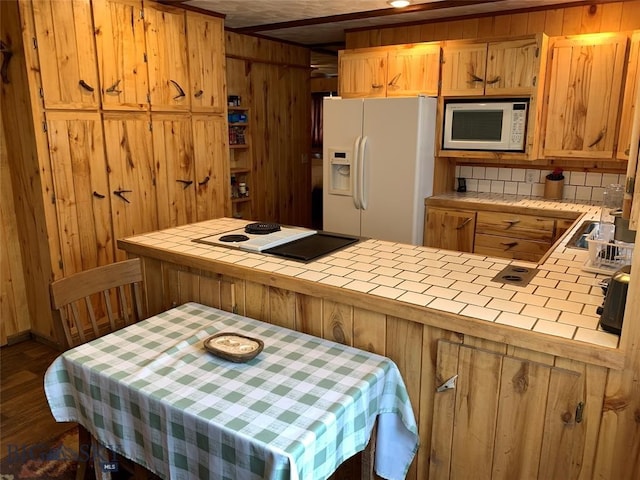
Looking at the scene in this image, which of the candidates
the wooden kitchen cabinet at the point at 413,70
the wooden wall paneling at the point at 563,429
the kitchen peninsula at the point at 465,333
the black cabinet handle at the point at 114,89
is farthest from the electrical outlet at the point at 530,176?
the black cabinet handle at the point at 114,89

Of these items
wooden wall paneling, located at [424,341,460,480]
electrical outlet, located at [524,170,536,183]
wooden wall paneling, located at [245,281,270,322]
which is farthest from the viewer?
electrical outlet, located at [524,170,536,183]

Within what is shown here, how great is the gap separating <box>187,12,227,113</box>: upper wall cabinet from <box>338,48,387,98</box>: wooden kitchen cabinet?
1053 millimetres

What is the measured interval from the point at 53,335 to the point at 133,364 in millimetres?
2150

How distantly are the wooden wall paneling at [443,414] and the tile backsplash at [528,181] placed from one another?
2883 mm

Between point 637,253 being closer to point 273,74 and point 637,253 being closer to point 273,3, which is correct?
point 273,3

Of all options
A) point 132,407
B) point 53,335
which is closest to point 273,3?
point 53,335

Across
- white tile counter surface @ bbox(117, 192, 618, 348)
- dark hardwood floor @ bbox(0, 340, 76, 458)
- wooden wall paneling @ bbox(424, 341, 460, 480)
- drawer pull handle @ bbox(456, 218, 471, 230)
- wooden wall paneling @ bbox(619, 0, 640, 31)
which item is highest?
wooden wall paneling @ bbox(619, 0, 640, 31)

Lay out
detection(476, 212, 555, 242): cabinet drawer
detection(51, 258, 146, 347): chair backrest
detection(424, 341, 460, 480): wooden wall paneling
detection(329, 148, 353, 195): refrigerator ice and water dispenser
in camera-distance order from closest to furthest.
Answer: detection(424, 341, 460, 480): wooden wall paneling < detection(51, 258, 146, 347): chair backrest < detection(476, 212, 555, 242): cabinet drawer < detection(329, 148, 353, 195): refrigerator ice and water dispenser

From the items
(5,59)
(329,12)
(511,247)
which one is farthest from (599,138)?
(5,59)

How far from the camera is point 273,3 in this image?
3779 millimetres

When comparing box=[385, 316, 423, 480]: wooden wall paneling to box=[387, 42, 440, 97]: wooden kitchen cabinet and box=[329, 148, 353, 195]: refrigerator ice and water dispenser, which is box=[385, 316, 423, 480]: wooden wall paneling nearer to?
box=[329, 148, 353, 195]: refrigerator ice and water dispenser

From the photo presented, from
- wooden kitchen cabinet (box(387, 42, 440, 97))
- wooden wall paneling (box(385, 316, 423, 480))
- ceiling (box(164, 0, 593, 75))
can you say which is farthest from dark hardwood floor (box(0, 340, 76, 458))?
wooden kitchen cabinet (box(387, 42, 440, 97))

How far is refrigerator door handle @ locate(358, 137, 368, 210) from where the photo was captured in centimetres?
384

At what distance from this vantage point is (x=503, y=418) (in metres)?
1.56
